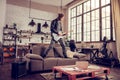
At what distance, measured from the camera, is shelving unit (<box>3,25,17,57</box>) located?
6.32m

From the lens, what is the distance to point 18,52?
23.0 feet

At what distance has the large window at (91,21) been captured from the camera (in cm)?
590

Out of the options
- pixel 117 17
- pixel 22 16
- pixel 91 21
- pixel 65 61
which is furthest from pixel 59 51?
pixel 22 16

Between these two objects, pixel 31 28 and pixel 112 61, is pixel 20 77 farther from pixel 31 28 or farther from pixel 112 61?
pixel 31 28

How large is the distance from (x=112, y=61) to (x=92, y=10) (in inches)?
123

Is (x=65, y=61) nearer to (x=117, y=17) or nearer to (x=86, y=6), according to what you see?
(x=117, y=17)

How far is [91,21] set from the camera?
6.89 m

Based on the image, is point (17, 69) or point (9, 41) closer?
point (17, 69)

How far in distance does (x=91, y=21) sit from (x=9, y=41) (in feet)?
14.7

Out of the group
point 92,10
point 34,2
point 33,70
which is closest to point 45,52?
point 33,70

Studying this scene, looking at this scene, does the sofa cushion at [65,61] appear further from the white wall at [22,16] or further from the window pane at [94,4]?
the white wall at [22,16]

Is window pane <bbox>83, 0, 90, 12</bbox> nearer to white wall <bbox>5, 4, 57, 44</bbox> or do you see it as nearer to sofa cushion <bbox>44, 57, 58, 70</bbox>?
white wall <bbox>5, 4, 57, 44</bbox>

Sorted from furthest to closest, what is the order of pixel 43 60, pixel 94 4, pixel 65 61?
1. pixel 94 4
2. pixel 65 61
3. pixel 43 60

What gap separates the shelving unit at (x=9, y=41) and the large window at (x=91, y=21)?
3236 mm
